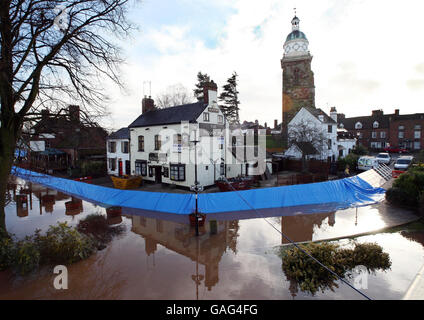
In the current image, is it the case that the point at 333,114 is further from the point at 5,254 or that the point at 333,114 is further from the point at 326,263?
the point at 5,254

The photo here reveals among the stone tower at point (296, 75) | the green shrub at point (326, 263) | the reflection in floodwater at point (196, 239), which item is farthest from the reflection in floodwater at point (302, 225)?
the stone tower at point (296, 75)

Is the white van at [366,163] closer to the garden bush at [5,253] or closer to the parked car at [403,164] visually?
the parked car at [403,164]

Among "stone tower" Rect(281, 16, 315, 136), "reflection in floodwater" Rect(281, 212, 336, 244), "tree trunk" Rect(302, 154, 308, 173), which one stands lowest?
"reflection in floodwater" Rect(281, 212, 336, 244)

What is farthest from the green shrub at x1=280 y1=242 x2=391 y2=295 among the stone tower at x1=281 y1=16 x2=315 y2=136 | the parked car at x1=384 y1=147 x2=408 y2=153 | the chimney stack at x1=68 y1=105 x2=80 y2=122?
the parked car at x1=384 y1=147 x2=408 y2=153

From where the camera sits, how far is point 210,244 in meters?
11.0

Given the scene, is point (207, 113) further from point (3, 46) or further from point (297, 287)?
point (297, 287)

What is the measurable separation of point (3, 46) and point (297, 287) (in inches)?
564

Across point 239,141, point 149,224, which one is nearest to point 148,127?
point 239,141

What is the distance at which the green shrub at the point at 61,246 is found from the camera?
8.91 metres

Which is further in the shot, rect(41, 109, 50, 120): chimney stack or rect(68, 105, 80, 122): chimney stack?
rect(68, 105, 80, 122): chimney stack

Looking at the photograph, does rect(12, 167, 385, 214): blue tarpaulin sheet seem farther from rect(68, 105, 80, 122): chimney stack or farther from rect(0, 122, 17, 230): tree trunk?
rect(68, 105, 80, 122): chimney stack

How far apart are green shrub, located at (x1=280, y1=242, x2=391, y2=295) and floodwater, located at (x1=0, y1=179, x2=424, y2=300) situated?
32 cm

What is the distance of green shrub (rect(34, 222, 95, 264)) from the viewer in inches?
351
